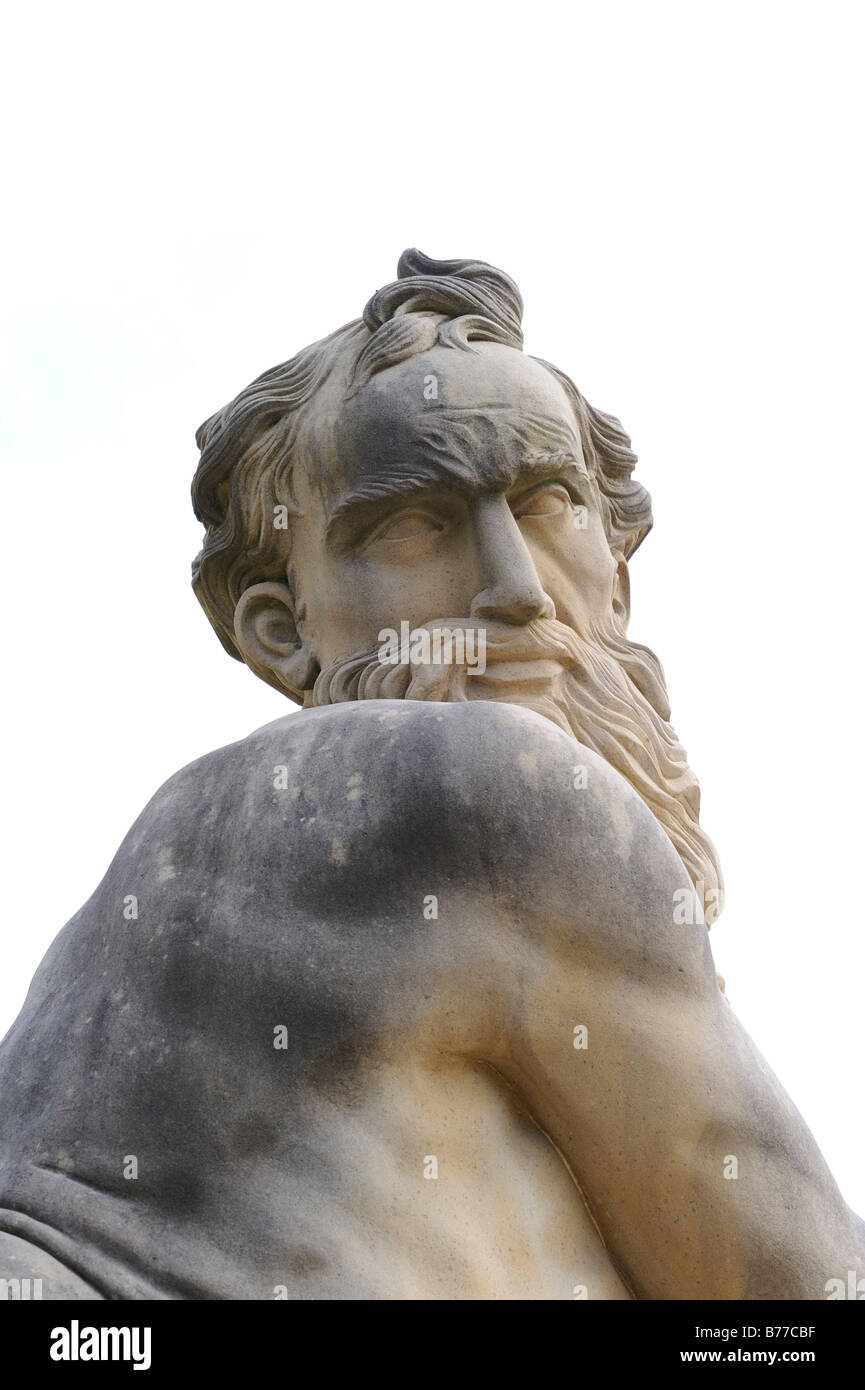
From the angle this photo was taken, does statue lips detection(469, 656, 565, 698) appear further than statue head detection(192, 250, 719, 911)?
No

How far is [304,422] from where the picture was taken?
6.65 metres

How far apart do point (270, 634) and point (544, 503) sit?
0.96 meters

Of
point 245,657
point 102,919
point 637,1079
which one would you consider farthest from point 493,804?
point 245,657

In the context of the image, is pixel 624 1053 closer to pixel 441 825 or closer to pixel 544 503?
pixel 441 825

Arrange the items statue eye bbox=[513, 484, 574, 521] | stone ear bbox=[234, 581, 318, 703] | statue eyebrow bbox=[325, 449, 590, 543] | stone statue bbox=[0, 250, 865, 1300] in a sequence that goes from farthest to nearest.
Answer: stone ear bbox=[234, 581, 318, 703]
statue eye bbox=[513, 484, 574, 521]
statue eyebrow bbox=[325, 449, 590, 543]
stone statue bbox=[0, 250, 865, 1300]

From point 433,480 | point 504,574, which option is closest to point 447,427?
point 433,480

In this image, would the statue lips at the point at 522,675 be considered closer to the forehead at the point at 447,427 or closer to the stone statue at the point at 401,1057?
the forehead at the point at 447,427

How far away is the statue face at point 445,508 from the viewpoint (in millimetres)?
6223

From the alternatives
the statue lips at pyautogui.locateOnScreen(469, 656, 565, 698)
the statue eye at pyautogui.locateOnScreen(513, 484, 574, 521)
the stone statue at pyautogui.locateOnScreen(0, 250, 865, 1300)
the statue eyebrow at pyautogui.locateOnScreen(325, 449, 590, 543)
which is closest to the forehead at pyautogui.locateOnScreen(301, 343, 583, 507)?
the statue eyebrow at pyautogui.locateOnScreen(325, 449, 590, 543)

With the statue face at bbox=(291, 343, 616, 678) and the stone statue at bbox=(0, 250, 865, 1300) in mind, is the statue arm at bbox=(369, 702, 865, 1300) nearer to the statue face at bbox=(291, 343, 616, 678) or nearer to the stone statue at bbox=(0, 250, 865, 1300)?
the stone statue at bbox=(0, 250, 865, 1300)

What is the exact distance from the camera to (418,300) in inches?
269

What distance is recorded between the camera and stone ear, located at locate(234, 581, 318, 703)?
6645 millimetres

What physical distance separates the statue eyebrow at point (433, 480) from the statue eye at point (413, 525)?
74 millimetres
